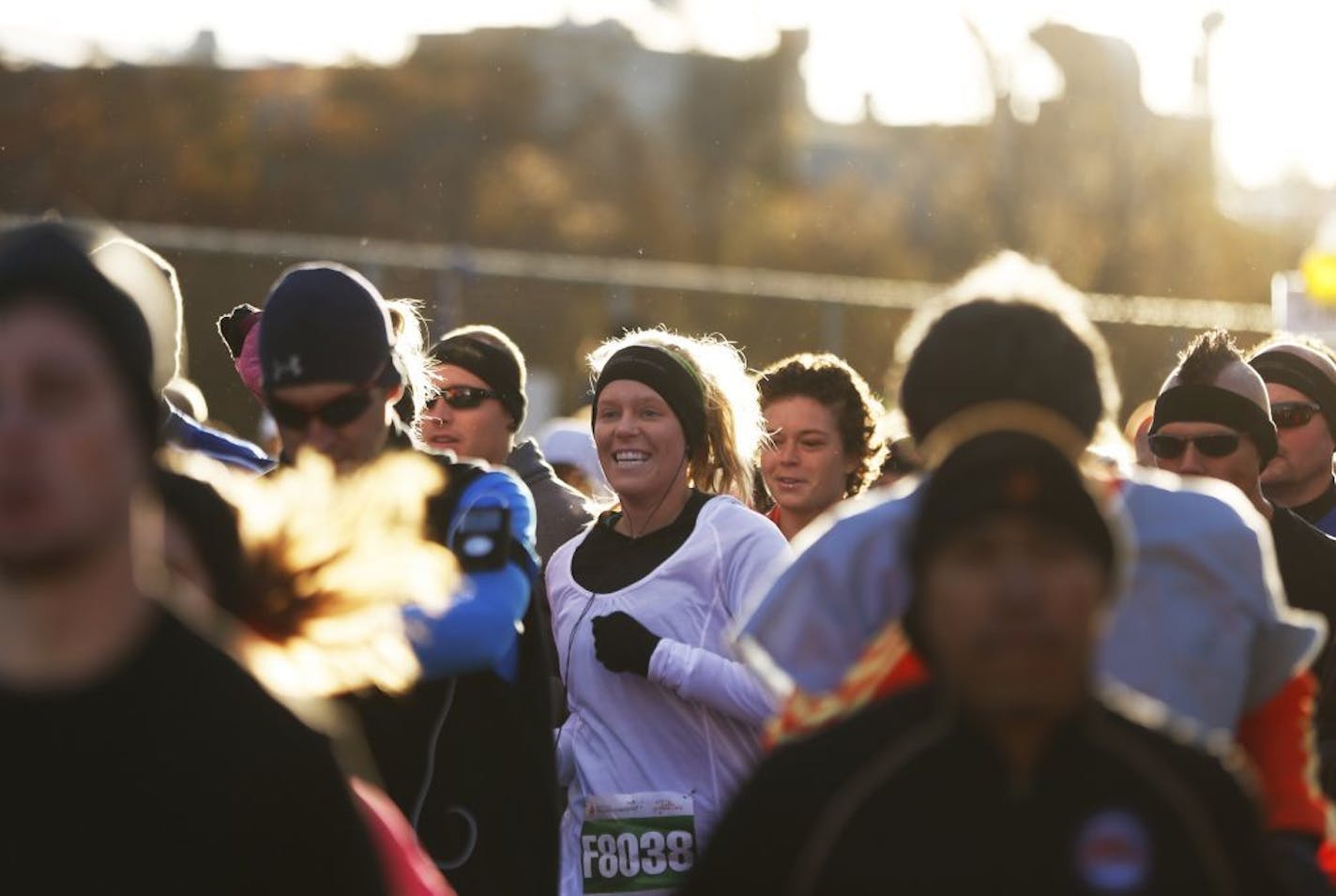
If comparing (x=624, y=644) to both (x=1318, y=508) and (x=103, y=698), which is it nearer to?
(x=1318, y=508)

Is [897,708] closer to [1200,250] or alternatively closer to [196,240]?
[196,240]

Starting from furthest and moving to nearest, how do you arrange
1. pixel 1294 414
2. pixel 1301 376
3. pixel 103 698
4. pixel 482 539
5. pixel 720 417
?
pixel 1301 376 → pixel 1294 414 → pixel 720 417 → pixel 482 539 → pixel 103 698

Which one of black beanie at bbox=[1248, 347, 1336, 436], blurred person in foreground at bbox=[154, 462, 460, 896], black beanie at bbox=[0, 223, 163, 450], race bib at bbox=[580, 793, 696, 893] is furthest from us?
black beanie at bbox=[1248, 347, 1336, 436]

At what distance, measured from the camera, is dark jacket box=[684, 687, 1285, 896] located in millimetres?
3004

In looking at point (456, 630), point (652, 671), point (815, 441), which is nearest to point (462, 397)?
point (815, 441)

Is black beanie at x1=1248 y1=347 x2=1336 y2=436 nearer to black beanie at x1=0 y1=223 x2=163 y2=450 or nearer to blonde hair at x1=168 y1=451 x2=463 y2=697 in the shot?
blonde hair at x1=168 y1=451 x2=463 y2=697

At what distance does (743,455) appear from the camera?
7656 mm

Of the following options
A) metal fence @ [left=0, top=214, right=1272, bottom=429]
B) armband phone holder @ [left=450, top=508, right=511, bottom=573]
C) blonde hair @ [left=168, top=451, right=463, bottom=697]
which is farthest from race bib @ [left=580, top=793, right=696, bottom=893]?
metal fence @ [left=0, top=214, right=1272, bottom=429]

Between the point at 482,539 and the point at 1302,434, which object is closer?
the point at 482,539

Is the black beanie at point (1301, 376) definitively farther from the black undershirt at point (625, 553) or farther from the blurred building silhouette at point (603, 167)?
the blurred building silhouette at point (603, 167)

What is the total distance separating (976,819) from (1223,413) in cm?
408

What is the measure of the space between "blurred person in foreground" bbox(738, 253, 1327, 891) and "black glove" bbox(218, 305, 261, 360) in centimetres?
397

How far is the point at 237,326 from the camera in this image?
7871 mm

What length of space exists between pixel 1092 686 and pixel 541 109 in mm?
52804
